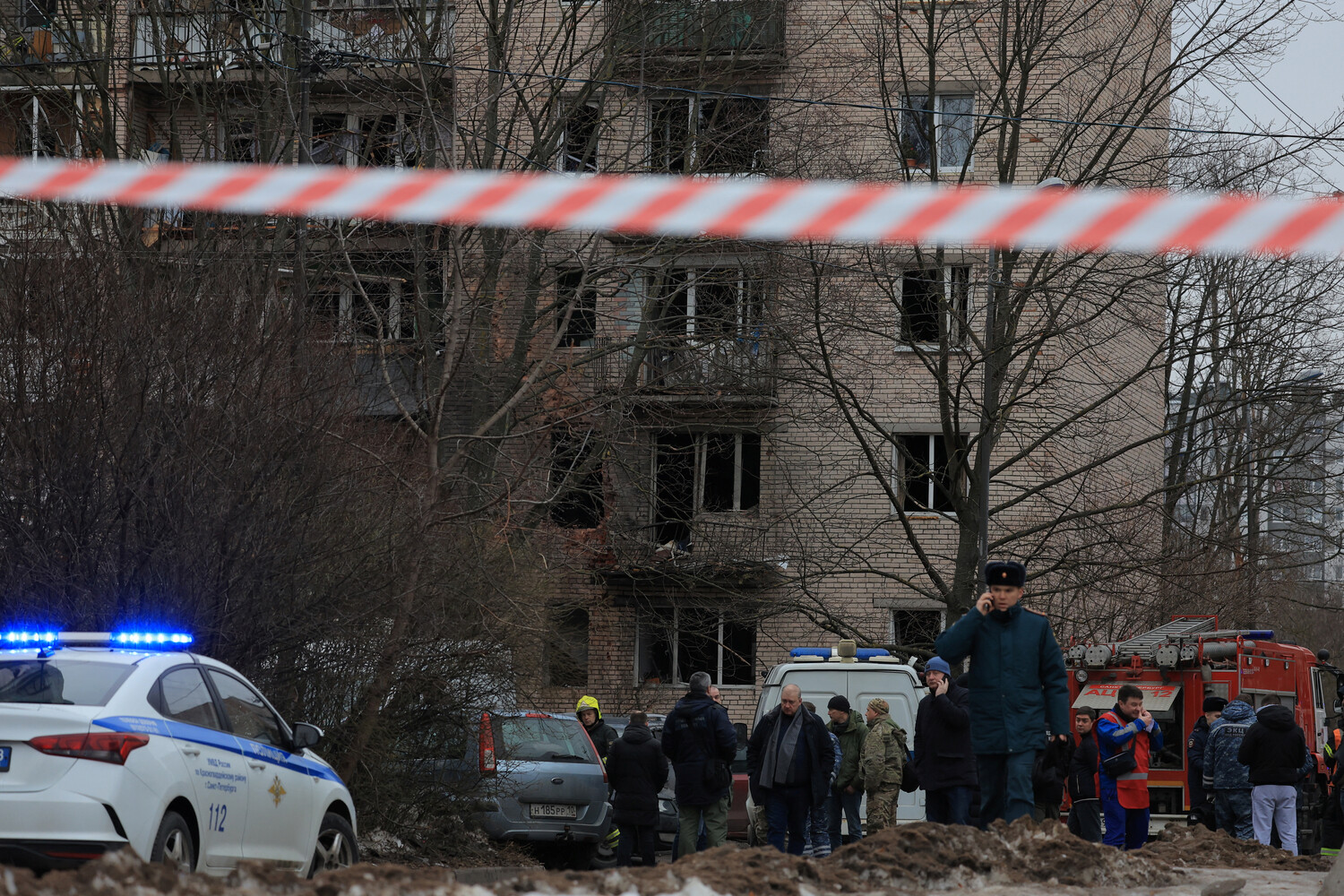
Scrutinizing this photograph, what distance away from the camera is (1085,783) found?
47.5 feet

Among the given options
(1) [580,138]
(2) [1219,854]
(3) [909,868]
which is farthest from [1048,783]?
(1) [580,138]

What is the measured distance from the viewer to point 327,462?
41.9ft

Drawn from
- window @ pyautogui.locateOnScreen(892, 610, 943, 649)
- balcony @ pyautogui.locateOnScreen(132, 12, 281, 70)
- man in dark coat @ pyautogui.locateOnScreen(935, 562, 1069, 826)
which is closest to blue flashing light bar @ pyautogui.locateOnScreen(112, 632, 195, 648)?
man in dark coat @ pyautogui.locateOnScreen(935, 562, 1069, 826)

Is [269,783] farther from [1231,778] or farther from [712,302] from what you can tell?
[712,302]

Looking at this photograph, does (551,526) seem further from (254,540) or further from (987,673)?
(987,673)

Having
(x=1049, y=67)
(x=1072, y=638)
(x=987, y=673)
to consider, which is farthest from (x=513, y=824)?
(x=1049, y=67)

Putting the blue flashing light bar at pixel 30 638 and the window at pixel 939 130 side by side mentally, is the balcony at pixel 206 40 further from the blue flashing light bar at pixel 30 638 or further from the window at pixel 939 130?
the blue flashing light bar at pixel 30 638

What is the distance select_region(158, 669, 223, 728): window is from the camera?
8.42 m

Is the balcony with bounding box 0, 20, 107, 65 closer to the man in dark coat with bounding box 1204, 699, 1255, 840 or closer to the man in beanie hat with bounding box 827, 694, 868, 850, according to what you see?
the man in beanie hat with bounding box 827, 694, 868, 850

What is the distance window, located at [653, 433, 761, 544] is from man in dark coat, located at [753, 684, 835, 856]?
644 inches

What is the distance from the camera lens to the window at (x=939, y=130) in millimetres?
24672

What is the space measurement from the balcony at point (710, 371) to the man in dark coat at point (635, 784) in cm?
978

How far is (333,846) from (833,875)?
13.4ft

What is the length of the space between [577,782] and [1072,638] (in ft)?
28.8
